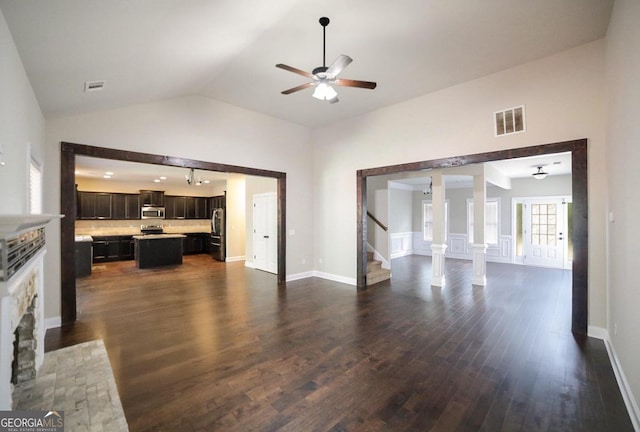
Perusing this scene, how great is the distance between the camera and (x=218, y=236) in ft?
30.8

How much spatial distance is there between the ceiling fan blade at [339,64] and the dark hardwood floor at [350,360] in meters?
2.91

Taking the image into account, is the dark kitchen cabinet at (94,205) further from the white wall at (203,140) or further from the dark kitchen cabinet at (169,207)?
the white wall at (203,140)

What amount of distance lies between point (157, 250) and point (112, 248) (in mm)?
2225

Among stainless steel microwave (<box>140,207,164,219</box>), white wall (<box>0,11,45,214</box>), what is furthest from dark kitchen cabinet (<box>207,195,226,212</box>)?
white wall (<box>0,11,45,214</box>)

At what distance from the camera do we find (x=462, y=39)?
3348 millimetres

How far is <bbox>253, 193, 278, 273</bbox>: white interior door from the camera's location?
7.31 meters

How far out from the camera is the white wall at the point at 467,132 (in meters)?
3.35

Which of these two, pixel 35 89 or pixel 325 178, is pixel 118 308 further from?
pixel 325 178

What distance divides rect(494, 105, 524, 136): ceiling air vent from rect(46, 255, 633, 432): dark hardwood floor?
2654 millimetres

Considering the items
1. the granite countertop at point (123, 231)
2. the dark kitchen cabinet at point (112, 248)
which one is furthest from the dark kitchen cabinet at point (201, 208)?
the dark kitchen cabinet at point (112, 248)

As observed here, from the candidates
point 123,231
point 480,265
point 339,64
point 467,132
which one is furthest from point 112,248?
point 480,265

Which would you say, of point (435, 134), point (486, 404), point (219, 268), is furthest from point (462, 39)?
point (219, 268)

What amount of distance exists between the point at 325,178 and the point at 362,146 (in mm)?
1171

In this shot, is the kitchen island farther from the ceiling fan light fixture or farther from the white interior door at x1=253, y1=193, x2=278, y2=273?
the ceiling fan light fixture
